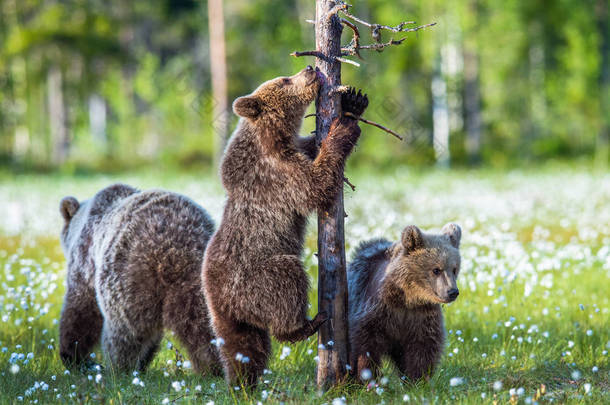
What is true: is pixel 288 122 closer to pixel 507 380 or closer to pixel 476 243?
pixel 507 380

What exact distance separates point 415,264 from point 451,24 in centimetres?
2774

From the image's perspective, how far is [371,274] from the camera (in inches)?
222

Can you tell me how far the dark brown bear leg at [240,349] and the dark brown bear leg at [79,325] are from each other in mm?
1911

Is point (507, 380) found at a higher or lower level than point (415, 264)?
lower

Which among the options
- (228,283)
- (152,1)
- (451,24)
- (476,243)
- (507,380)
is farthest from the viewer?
(152,1)

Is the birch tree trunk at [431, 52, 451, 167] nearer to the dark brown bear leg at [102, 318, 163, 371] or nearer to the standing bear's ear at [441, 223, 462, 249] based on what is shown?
the standing bear's ear at [441, 223, 462, 249]

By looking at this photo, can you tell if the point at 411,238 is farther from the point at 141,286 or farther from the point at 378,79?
the point at 378,79

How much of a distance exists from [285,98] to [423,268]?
1604 millimetres

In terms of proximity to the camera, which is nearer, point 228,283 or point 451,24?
point 228,283

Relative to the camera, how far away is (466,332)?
670 centimetres

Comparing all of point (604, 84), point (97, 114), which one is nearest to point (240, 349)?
point (604, 84)

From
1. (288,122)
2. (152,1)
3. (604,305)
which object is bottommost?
(604,305)

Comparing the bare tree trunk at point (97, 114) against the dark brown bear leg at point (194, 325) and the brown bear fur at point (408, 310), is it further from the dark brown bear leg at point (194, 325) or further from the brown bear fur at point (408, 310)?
the brown bear fur at point (408, 310)

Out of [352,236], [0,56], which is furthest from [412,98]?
[352,236]
